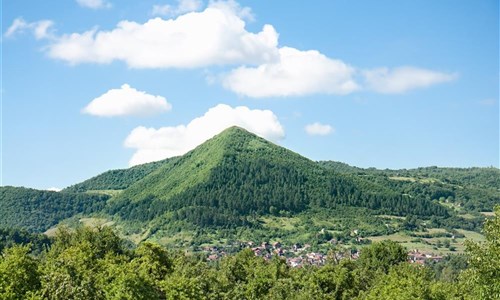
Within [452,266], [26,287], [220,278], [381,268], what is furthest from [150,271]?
[452,266]

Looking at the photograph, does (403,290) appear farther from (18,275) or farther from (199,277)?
(18,275)

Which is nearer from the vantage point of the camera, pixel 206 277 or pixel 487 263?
pixel 487 263

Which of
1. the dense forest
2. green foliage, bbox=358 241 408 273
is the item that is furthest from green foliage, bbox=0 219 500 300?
green foliage, bbox=358 241 408 273

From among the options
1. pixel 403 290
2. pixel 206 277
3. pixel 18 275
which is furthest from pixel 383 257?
pixel 18 275

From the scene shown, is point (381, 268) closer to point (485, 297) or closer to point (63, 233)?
point (63, 233)

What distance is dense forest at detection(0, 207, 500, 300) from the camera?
1774 inches

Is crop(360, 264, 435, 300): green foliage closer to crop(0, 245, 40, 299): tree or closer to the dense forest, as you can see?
the dense forest

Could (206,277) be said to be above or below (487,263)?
below

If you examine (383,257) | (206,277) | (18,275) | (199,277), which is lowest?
(206,277)

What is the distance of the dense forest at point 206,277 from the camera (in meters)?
45.1

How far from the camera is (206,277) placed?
2968 inches

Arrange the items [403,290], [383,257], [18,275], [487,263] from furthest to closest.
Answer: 1. [383,257]
2. [403,290]
3. [18,275]
4. [487,263]

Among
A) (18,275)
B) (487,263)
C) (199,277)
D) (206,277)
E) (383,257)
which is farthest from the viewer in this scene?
(383,257)

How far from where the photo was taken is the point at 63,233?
8956 cm
